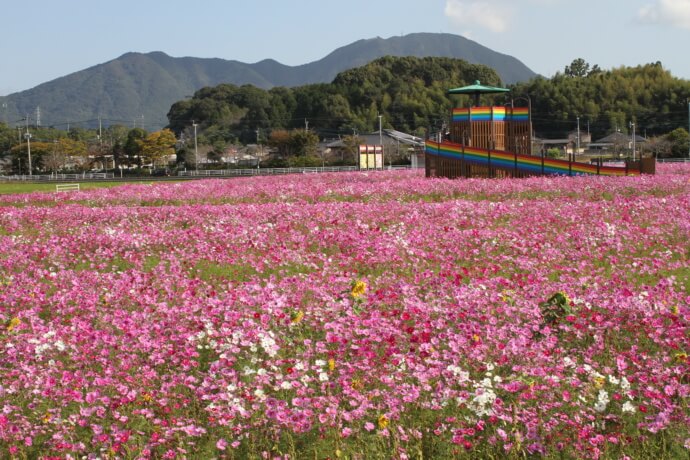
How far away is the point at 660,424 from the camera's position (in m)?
3.94

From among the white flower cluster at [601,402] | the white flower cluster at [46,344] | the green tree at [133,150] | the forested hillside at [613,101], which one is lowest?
the white flower cluster at [601,402]

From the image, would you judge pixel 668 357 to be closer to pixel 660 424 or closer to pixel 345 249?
pixel 660 424

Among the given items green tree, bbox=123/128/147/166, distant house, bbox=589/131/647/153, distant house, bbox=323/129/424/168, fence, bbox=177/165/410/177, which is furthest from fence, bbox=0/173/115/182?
distant house, bbox=589/131/647/153

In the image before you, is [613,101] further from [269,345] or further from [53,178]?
[269,345]

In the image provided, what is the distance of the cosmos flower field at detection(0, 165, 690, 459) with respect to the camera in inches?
164

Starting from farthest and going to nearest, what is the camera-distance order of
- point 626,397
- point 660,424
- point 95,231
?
point 95,231
point 626,397
point 660,424

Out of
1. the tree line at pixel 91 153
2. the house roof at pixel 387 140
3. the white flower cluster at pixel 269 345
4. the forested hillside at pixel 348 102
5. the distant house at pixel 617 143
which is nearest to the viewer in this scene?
the white flower cluster at pixel 269 345

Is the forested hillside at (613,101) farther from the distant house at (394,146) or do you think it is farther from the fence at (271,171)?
the fence at (271,171)

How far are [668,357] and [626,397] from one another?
0.71 meters

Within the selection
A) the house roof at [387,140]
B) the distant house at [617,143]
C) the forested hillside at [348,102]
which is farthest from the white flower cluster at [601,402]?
the forested hillside at [348,102]

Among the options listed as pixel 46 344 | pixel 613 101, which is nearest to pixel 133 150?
pixel 613 101

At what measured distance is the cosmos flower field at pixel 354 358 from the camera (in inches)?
164

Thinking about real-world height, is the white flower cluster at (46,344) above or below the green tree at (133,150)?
below

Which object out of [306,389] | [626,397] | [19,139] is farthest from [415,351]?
[19,139]
